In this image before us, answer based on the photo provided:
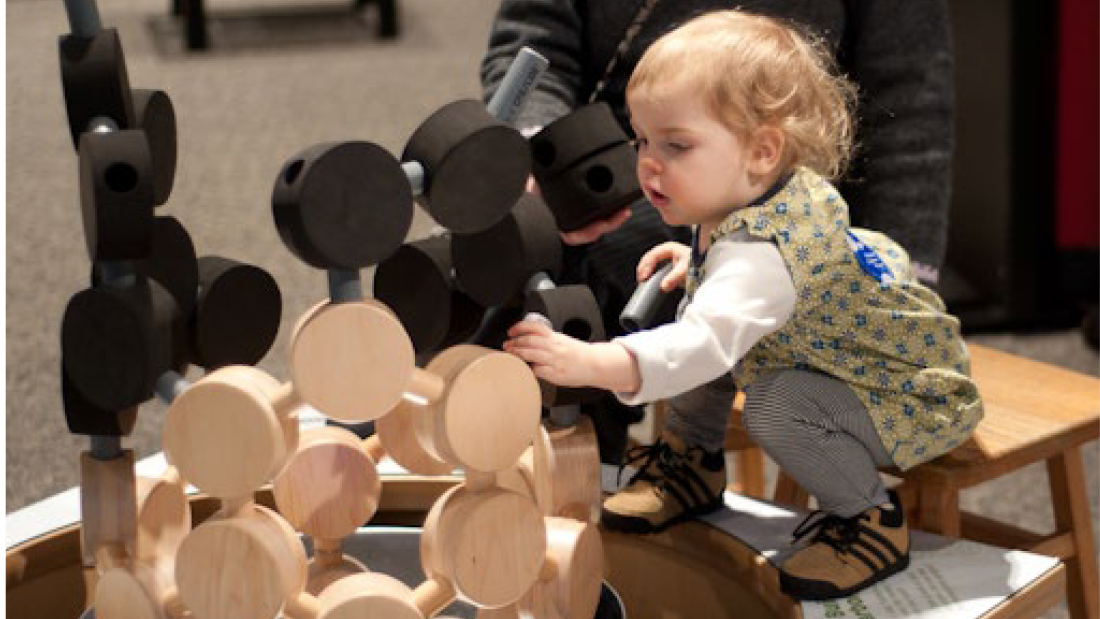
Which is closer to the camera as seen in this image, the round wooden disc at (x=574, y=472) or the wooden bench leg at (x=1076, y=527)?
the round wooden disc at (x=574, y=472)

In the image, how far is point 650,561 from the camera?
4.22 ft

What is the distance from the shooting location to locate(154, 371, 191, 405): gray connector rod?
933 millimetres

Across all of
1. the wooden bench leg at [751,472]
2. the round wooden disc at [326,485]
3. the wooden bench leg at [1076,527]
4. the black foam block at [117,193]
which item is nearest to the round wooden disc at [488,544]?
the round wooden disc at [326,485]

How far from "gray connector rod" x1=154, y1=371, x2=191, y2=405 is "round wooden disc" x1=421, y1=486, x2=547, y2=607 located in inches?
6.6

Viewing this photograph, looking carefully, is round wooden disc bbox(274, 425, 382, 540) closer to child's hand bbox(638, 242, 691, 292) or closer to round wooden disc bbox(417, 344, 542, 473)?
round wooden disc bbox(417, 344, 542, 473)

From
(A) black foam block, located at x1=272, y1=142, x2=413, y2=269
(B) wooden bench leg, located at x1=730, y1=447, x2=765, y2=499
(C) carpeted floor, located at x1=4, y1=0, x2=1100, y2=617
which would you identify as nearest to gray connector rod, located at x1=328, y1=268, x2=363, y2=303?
(A) black foam block, located at x1=272, y1=142, x2=413, y2=269

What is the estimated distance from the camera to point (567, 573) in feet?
3.42

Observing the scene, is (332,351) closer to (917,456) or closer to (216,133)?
(917,456)

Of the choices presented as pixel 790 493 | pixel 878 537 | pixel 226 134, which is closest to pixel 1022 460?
pixel 878 537

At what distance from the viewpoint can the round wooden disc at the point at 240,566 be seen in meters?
0.93

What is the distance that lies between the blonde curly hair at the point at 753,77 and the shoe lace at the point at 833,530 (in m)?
0.25

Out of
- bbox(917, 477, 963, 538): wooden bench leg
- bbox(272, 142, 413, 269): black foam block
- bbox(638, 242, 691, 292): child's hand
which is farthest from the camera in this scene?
bbox(917, 477, 963, 538): wooden bench leg

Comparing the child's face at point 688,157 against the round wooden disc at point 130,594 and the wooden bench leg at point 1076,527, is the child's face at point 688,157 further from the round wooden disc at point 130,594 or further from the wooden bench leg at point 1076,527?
the wooden bench leg at point 1076,527

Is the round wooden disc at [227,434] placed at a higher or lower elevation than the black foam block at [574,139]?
lower
